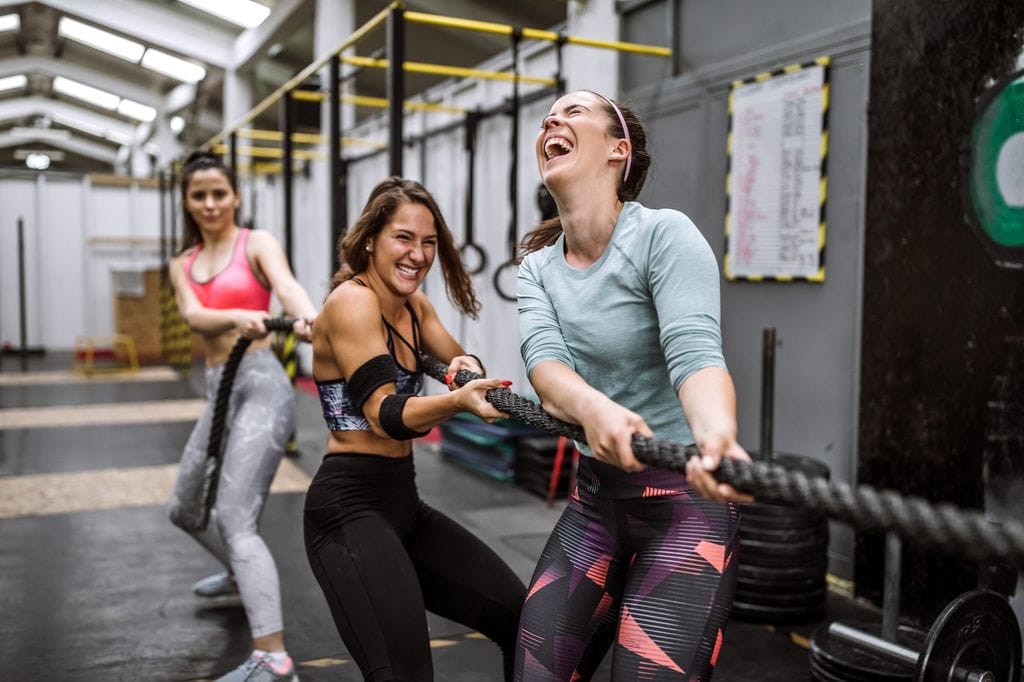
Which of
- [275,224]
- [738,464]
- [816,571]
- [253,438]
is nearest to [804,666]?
[816,571]

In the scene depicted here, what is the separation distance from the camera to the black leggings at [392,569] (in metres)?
1.66

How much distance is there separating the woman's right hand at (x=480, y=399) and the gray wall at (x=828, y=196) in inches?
86.8

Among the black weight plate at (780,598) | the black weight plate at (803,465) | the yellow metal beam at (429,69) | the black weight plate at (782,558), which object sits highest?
the yellow metal beam at (429,69)

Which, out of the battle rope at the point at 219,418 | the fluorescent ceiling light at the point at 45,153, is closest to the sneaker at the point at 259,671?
the battle rope at the point at 219,418

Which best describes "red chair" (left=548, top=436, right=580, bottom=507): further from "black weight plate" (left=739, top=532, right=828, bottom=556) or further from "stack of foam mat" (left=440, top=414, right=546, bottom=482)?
"black weight plate" (left=739, top=532, right=828, bottom=556)

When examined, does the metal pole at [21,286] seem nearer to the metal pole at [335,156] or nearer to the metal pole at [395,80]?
the metal pole at [335,156]

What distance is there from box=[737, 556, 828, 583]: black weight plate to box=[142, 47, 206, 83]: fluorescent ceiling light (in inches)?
482

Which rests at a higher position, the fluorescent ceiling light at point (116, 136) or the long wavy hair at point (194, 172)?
the fluorescent ceiling light at point (116, 136)

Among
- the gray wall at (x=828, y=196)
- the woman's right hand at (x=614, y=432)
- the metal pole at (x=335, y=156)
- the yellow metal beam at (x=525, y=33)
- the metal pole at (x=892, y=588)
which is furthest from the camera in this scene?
the metal pole at (x=335, y=156)

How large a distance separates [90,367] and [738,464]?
35.9 ft

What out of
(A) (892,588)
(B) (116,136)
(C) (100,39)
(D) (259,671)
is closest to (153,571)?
(D) (259,671)

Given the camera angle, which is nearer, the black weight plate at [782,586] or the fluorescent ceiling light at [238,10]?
the black weight plate at [782,586]

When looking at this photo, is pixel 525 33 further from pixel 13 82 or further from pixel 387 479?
pixel 13 82

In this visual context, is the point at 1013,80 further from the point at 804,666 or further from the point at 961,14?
the point at 804,666
